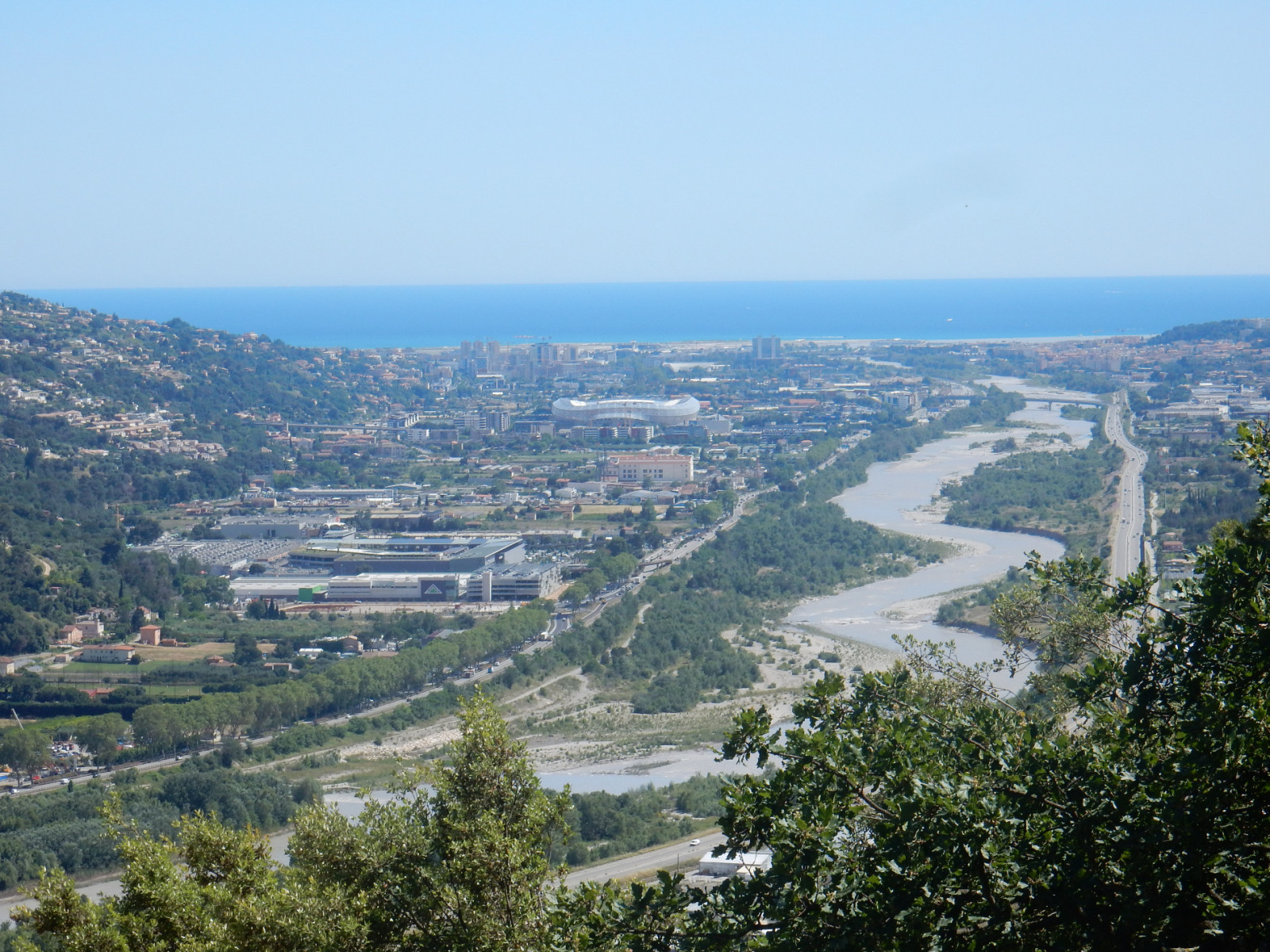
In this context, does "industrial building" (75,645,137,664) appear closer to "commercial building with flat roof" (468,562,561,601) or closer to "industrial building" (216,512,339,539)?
"commercial building with flat roof" (468,562,561,601)

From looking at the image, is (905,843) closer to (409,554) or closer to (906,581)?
(906,581)

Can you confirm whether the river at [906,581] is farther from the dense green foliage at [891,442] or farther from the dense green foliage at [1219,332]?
the dense green foliage at [1219,332]

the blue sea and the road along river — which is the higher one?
the blue sea

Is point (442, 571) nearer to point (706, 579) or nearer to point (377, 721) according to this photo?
point (706, 579)

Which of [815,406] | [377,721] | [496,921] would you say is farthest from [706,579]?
[815,406]

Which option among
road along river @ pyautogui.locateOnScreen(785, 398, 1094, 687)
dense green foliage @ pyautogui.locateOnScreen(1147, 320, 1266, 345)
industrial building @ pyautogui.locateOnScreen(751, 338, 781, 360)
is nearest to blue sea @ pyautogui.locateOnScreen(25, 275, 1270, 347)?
industrial building @ pyautogui.locateOnScreen(751, 338, 781, 360)

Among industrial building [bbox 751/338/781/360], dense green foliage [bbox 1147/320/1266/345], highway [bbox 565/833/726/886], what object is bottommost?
highway [bbox 565/833/726/886]

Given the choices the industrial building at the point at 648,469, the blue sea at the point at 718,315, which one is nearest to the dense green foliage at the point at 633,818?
the industrial building at the point at 648,469

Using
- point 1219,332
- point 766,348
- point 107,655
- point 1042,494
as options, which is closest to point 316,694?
point 107,655
